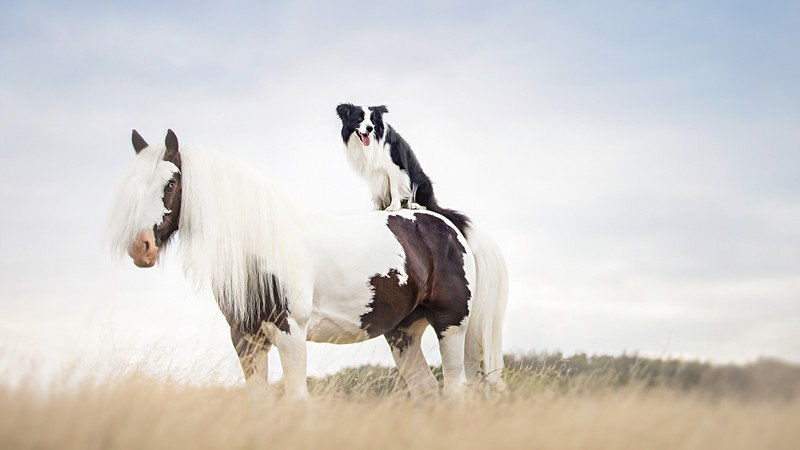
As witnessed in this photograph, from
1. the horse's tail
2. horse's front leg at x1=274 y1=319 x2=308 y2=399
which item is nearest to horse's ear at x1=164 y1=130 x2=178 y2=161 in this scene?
horse's front leg at x1=274 y1=319 x2=308 y2=399

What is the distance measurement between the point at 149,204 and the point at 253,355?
1424 mm

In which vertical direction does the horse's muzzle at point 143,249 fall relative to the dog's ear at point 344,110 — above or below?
below

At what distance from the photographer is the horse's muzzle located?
5.77 meters

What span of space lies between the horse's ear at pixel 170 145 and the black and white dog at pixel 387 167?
2.61 metres

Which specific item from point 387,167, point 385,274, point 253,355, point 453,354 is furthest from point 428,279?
point 253,355

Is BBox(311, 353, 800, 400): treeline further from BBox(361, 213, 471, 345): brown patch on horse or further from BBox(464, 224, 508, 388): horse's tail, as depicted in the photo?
BBox(361, 213, 471, 345): brown patch on horse

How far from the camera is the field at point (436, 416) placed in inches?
161

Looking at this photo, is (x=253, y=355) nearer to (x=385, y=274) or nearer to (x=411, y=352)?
(x=385, y=274)

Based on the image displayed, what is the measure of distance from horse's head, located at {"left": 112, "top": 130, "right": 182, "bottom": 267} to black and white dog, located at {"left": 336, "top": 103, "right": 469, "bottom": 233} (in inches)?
103

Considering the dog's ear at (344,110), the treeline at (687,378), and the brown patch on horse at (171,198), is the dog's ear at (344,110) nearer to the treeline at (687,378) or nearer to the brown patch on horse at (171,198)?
the brown patch on horse at (171,198)

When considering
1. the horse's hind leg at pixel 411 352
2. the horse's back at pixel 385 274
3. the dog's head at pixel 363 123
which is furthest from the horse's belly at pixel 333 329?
the dog's head at pixel 363 123

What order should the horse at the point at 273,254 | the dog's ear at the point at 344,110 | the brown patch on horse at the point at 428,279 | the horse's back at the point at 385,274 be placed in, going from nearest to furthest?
the horse at the point at 273,254 → the horse's back at the point at 385,274 → the brown patch on horse at the point at 428,279 → the dog's ear at the point at 344,110

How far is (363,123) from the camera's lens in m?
8.29

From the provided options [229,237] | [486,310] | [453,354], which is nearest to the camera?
[229,237]
